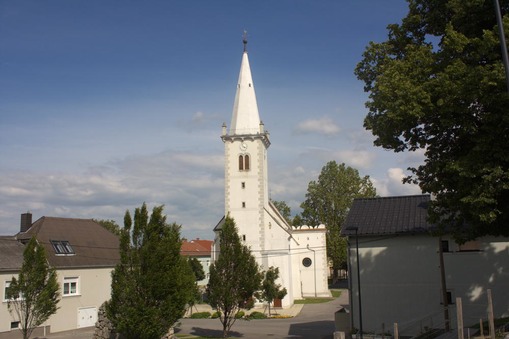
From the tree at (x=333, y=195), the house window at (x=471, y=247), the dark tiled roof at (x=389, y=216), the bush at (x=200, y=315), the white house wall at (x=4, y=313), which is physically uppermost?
the tree at (x=333, y=195)

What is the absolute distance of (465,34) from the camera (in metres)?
16.1

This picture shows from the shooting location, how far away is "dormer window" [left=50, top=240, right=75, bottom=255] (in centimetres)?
3553

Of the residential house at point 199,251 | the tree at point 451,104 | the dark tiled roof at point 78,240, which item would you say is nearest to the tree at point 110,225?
the residential house at point 199,251

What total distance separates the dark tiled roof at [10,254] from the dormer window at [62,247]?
2.26 meters

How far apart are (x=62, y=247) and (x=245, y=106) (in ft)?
69.1

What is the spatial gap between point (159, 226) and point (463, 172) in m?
11.2

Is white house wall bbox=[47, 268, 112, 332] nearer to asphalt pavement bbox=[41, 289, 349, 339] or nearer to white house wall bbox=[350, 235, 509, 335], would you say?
asphalt pavement bbox=[41, 289, 349, 339]

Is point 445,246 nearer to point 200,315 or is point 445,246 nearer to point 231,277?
point 231,277

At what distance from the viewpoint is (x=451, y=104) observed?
47.7ft

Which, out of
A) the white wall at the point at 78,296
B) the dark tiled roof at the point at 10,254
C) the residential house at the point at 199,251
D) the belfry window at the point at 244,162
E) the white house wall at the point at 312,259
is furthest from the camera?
the residential house at the point at 199,251

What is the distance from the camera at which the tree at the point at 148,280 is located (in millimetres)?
18047

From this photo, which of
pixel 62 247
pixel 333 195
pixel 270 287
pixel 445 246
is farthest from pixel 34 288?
pixel 333 195

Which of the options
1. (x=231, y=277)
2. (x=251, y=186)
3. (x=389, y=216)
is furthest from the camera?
(x=251, y=186)

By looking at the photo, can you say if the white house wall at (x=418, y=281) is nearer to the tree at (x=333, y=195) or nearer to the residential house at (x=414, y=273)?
the residential house at (x=414, y=273)
